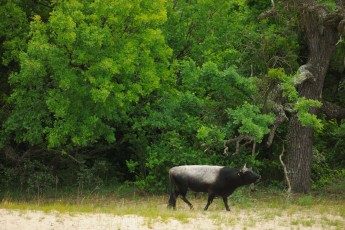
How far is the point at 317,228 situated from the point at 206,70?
7.97 meters

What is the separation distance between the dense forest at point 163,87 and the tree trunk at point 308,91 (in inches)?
1.6

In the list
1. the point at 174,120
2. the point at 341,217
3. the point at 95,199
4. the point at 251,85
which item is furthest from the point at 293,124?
the point at 95,199

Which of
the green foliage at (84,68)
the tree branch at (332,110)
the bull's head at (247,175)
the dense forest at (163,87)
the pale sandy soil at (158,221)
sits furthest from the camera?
the tree branch at (332,110)

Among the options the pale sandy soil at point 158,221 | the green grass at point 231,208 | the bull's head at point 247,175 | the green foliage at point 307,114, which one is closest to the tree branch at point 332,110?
the green grass at point 231,208

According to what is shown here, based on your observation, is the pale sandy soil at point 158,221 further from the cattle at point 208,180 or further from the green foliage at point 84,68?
the green foliage at point 84,68

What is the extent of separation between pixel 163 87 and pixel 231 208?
6339 mm

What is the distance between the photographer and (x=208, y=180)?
61.2 ft

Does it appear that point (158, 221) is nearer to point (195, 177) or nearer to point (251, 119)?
point (195, 177)

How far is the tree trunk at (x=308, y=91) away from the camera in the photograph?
2369 centimetres

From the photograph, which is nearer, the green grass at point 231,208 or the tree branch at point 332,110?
the green grass at point 231,208

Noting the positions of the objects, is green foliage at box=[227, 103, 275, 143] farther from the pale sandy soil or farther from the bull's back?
the pale sandy soil

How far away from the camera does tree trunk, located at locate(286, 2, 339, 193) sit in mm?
23688

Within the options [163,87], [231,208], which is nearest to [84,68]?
[163,87]

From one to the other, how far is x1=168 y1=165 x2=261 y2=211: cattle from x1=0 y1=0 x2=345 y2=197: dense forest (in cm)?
164
